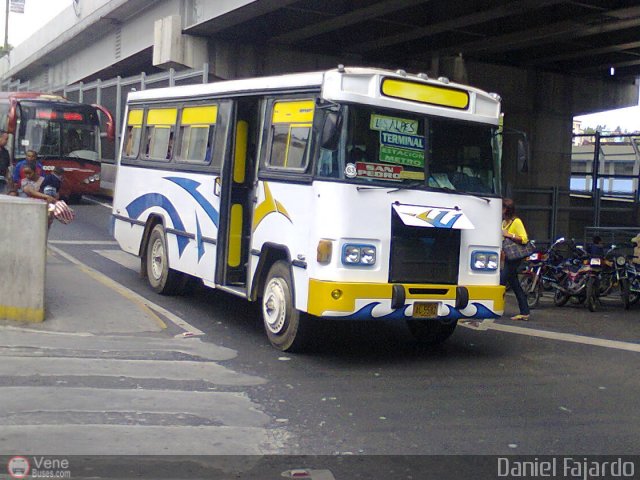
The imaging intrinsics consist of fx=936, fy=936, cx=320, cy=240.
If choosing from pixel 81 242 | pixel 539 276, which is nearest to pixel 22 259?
pixel 539 276

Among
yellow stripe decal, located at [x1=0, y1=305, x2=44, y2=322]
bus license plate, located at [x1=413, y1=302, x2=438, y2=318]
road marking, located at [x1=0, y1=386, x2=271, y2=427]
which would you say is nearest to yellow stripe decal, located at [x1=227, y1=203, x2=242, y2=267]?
yellow stripe decal, located at [x1=0, y1=305, x2=44, y2=322]

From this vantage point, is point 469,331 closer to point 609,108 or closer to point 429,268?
point 429,268

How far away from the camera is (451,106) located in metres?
9.95

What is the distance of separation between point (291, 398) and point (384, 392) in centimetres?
92

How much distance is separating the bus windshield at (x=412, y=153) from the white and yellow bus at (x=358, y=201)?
0.01 m

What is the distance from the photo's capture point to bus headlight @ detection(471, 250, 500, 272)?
391 inches

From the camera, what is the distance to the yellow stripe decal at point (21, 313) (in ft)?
34.3

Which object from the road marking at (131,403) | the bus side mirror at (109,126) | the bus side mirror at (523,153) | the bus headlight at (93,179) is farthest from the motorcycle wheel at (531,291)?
the bus side mirror at (109,126)

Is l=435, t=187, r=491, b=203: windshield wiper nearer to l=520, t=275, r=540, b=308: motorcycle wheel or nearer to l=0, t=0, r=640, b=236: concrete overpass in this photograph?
l=520, t=275, r=540, b=308: motorcycle wheel

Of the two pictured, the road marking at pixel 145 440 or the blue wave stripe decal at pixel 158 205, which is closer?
the road marking at pixel 145 440

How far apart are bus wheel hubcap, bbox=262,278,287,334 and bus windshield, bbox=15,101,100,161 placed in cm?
1909

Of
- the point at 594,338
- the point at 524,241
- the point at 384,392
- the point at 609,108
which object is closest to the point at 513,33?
the point at 609,108

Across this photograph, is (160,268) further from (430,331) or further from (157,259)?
(430,331)

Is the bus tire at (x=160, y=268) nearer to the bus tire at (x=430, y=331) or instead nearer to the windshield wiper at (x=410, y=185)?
the bus tire at (x=430, y=331)
